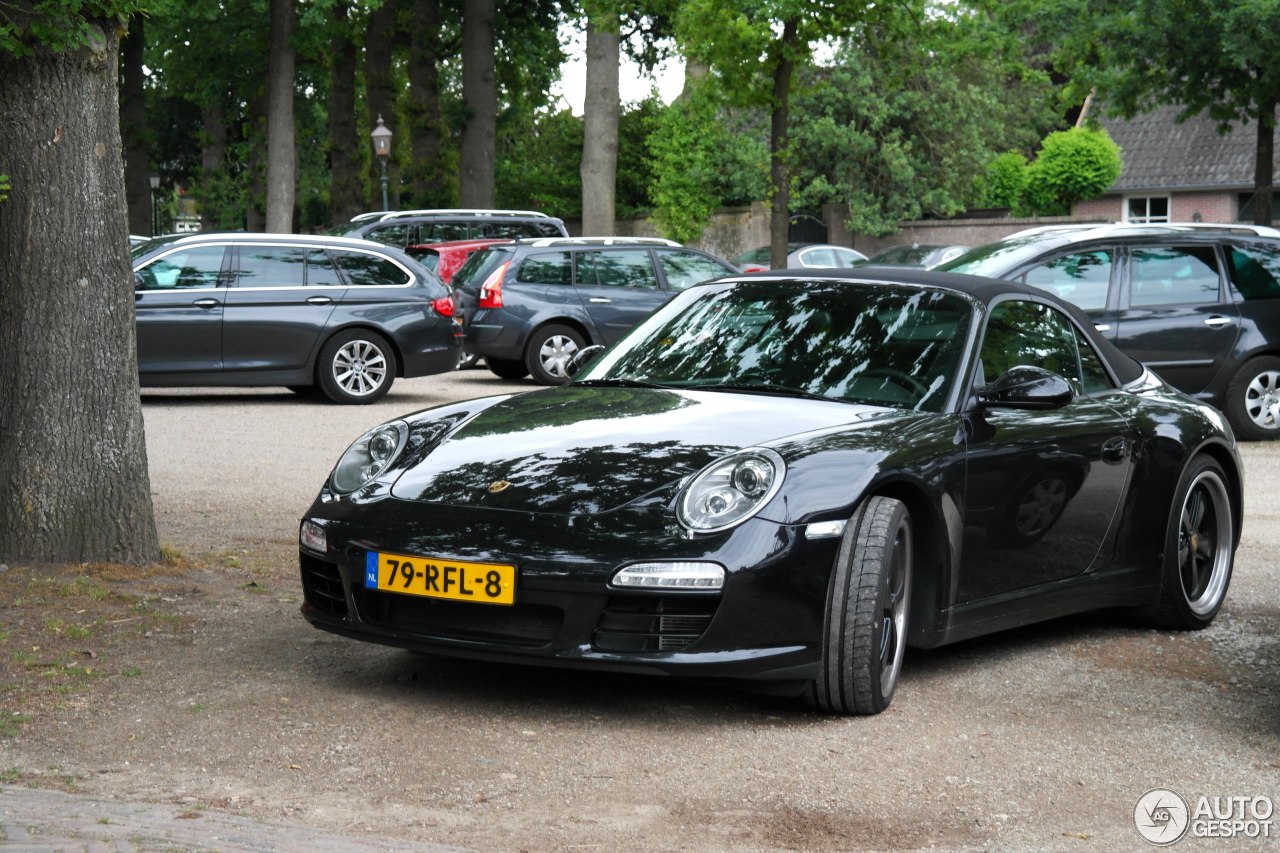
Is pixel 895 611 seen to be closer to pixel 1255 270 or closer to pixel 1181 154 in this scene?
pixel 1255 270

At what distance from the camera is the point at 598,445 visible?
18.6 ft

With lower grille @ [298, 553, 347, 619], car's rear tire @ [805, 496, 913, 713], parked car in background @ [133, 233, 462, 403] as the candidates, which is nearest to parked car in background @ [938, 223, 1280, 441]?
parked car in background @ [133, 233, 462, 403]

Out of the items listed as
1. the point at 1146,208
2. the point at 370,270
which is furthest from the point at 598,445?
the point at 1146,208

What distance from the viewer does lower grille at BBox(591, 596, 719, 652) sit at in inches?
204

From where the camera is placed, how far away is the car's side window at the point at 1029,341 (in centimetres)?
641

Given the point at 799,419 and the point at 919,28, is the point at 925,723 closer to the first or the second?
the point at 799,419

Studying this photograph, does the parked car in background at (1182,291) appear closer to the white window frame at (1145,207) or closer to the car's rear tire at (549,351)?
the car's rear tire at (549,351)

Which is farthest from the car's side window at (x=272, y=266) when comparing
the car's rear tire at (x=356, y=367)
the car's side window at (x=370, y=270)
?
the car's rear tire at (x=356, y=367)

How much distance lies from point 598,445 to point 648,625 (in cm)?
73

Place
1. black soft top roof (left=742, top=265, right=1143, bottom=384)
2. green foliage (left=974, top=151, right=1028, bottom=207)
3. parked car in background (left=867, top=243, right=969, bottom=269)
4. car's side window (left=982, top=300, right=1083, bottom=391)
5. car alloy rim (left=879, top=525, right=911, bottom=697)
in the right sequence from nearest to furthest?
1. car alloy rim (left=879, top=525, right=911, bottom=697)
2. car's side window (left=982, top=300, right=1083, bottom=391)
3. black soft top roof (left=742, top=265, right=1143, bottom=384)
4. parked car in background (left=867, top=243, right=969, bottom=269)
5. green foliage (left=974, top=151, right=1028, bottom=207)

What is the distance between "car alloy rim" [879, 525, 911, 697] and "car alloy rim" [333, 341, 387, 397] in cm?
1182

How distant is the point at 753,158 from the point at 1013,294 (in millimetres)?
37826

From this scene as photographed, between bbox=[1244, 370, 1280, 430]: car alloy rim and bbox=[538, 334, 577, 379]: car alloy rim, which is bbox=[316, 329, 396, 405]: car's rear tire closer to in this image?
bbox=[538, 334, 577, 379]: car alloy rim

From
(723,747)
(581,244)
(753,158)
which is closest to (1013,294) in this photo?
(723,747)
